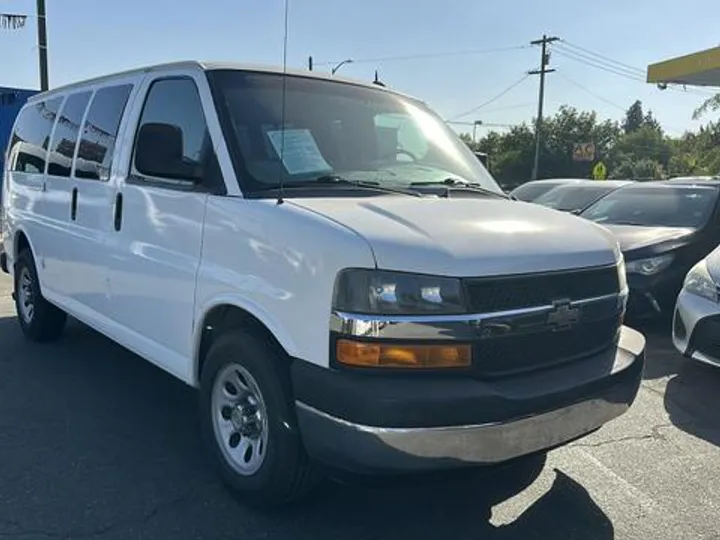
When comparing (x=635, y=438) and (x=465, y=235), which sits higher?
(x=465, y=235)

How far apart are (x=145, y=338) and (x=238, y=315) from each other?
1046mm

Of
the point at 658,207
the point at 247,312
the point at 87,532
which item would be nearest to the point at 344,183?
the point at 247,312

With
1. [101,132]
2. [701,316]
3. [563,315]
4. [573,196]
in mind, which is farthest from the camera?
[573,196]

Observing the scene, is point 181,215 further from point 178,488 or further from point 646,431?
point 646,431

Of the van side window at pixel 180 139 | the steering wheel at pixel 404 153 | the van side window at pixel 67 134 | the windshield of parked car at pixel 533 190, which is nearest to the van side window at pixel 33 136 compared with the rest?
the van side window at pixel 67 134

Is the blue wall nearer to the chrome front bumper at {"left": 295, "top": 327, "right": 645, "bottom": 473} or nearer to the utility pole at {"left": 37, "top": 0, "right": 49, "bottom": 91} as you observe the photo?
the utility pole at {"left": 37, "top": 0, "right": 49, "bottom": 91}

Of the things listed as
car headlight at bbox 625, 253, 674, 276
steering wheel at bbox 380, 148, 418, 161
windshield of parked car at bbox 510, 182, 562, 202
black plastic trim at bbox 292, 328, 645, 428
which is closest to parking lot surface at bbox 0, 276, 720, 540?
black plastic trim at bbox 292, 328, 645, 428

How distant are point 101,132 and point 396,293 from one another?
114 inches

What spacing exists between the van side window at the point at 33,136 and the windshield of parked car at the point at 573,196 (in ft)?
27.7

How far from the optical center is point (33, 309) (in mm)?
6215

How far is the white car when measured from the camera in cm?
545

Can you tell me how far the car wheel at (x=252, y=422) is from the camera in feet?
10.1

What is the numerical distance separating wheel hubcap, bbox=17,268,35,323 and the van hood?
397 centimetres

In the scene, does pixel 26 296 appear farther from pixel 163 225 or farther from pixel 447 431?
pixel 447 431
